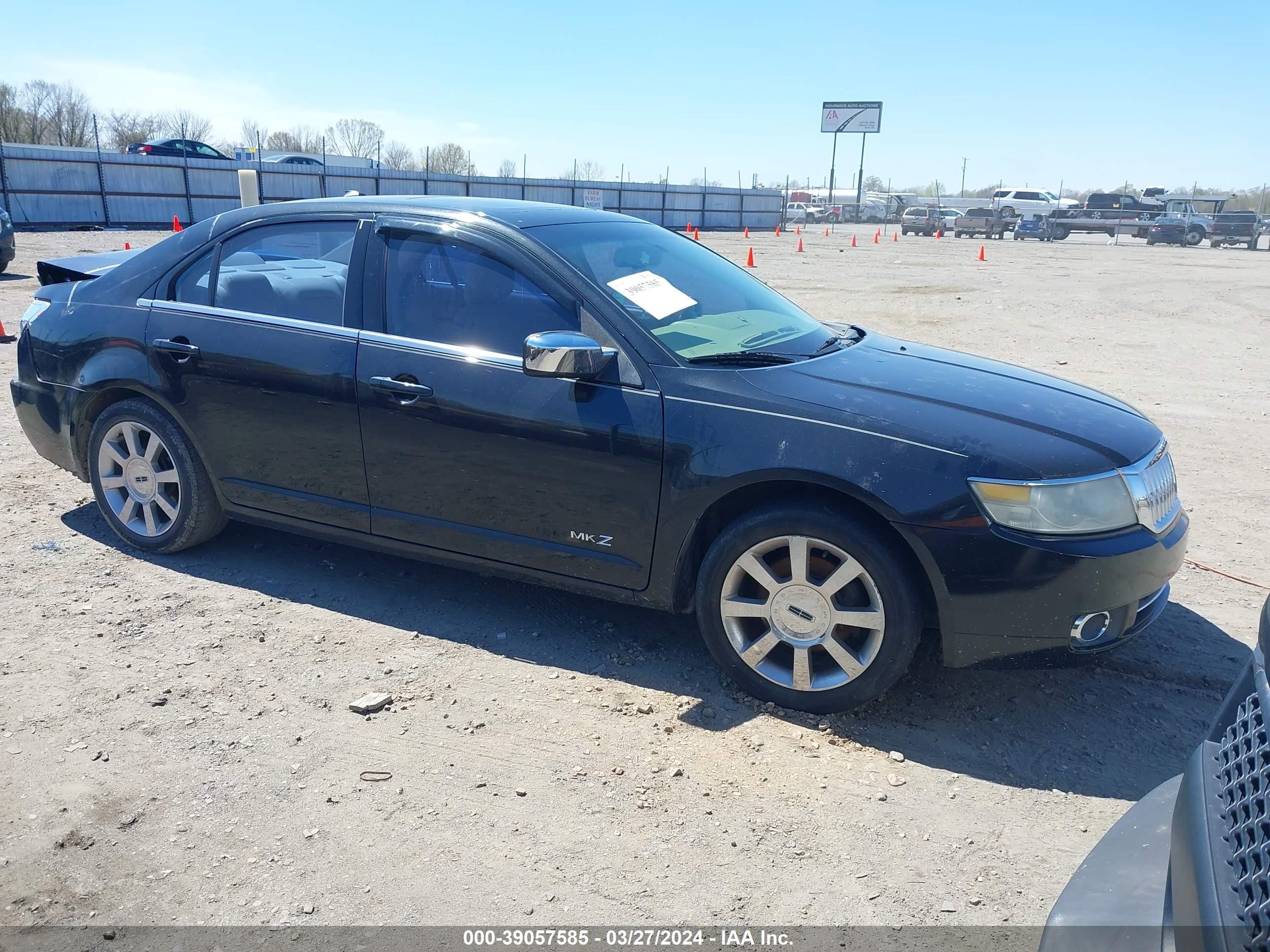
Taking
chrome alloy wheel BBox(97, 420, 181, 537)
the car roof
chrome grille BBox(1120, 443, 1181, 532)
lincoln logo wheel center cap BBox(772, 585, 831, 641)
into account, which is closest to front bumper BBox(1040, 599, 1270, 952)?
lincoln logo wheel center cap BBox(772, 585, 831, 641)

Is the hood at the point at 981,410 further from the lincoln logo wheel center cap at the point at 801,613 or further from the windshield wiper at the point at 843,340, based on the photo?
the lincoln logo wheel center cap at the point at 801,613

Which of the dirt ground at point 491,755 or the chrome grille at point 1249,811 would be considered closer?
the chrome grille at point 1249,811

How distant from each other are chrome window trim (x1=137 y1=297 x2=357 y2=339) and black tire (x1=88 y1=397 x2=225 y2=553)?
0.48 metres

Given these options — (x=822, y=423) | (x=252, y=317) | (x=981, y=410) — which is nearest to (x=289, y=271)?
(x=252, y=317)

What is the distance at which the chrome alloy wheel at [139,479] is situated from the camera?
4727mm

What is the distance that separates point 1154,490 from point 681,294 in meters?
1.97

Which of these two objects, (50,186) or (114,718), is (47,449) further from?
(50,186)

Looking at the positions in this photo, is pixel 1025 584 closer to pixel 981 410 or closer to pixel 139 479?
pixel 981 410

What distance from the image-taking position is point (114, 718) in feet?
11.4

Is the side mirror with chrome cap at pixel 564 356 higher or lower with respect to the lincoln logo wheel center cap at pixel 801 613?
higher

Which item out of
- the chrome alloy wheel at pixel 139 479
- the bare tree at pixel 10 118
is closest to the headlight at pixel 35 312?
the chrome alloy wheel at pixel 139 479

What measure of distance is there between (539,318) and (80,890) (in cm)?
242

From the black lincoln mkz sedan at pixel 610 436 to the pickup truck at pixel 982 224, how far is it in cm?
4765

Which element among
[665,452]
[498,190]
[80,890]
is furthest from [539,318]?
[498,190]
